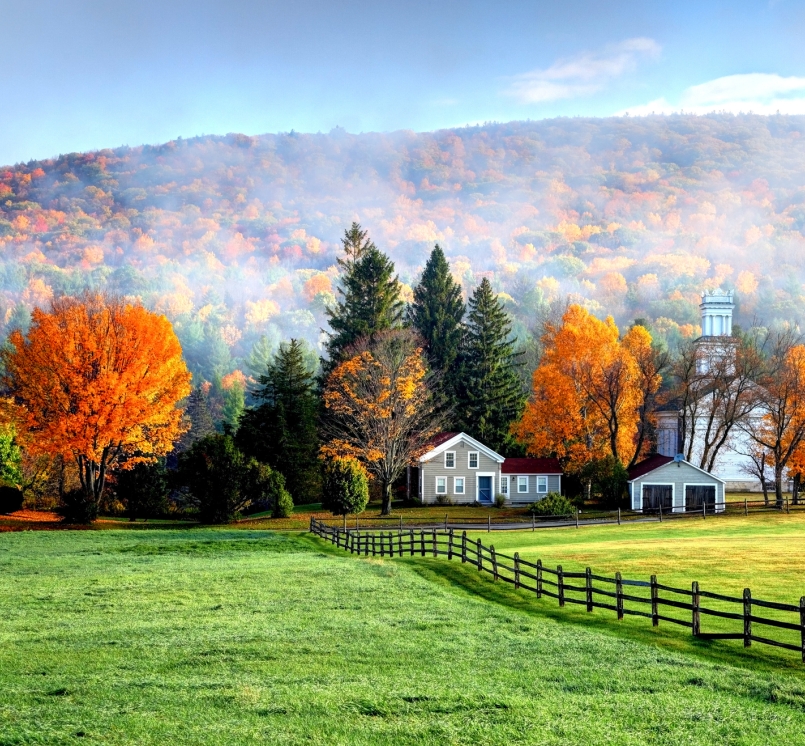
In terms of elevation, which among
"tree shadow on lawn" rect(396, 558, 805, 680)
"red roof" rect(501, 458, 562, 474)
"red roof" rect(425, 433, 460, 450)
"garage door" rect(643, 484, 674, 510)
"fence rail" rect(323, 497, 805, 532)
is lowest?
"fence rail" rect(323, 497, 805, 532)

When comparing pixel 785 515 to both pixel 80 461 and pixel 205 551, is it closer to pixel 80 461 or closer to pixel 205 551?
pixel 205 551

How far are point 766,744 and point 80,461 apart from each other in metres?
57.8

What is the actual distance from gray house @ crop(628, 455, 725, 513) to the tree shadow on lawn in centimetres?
4006

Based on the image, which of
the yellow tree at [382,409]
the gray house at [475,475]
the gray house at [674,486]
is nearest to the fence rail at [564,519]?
the gray house at [674,486]

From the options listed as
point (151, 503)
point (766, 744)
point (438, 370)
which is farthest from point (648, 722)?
point (438, 370)

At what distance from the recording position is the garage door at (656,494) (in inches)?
2815

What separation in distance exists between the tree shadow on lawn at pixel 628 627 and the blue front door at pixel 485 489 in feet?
149

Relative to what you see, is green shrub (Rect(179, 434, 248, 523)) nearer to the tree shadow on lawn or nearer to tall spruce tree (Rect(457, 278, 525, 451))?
tall spruce tree (Rect(457, 278, 525, 451))

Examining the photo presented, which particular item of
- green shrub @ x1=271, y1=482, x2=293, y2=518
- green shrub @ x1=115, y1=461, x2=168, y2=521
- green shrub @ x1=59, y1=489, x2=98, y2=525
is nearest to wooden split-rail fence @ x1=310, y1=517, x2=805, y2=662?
green shrub @ x1=271, y1=482, x2=293, y2=518

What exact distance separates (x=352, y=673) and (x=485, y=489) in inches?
2514

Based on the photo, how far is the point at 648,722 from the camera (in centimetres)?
1378

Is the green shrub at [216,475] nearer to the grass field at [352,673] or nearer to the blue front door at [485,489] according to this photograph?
the blue front door at [485,489]

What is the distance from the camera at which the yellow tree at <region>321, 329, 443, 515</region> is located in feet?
234

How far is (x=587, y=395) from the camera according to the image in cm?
7631
